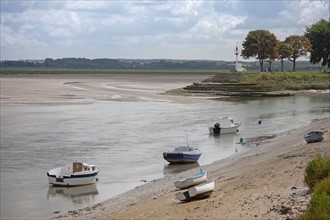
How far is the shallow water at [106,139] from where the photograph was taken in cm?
2350

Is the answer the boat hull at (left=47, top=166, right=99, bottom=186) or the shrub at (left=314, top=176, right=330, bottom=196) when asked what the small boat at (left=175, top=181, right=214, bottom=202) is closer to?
the shrub at (left=314, top=176, right=330, bottom=196)

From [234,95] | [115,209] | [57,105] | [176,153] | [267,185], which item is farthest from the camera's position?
[234,95]

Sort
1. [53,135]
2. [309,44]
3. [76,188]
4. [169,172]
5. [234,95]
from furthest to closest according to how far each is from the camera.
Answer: [309,44] → [234,95] → [53,135] → [169,172] → [76,188]

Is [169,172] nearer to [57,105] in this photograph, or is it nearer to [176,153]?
[176,153]

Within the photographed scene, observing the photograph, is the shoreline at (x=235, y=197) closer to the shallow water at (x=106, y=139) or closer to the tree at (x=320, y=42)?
the shallow water at (x=106, y=139)

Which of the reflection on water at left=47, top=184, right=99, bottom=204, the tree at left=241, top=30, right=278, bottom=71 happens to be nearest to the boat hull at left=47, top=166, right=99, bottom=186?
the reflection on water at left=47, top=184, right=99, bottom=204

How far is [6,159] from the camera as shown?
100ft

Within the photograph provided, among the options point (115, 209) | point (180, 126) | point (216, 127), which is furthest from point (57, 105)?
point (115, 209)

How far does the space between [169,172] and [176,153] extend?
206 centimetres

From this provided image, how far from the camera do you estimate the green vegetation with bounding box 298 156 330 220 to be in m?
11.0

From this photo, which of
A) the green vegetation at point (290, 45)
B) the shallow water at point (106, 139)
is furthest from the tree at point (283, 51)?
the shallow water at point (106, 139)

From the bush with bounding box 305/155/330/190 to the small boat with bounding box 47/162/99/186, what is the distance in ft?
39.3

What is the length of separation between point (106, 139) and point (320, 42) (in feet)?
274

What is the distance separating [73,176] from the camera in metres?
24.9
